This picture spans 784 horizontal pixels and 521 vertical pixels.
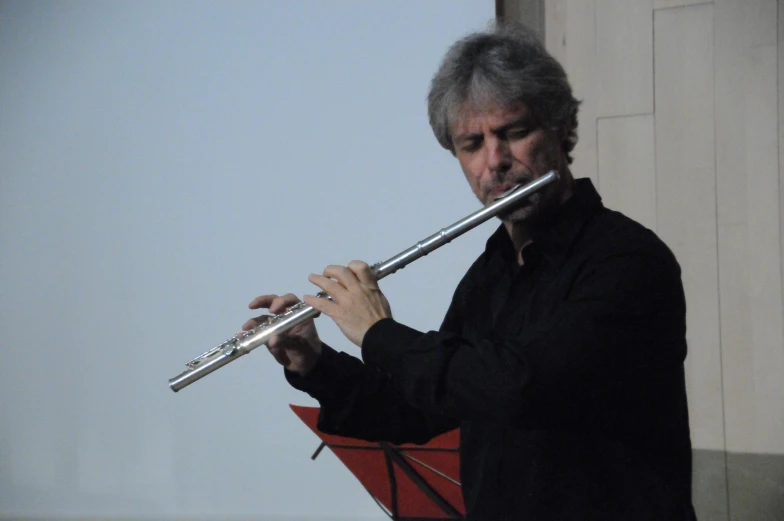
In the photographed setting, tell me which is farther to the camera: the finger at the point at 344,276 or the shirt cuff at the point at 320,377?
the shirt cuff at the point at 320,377

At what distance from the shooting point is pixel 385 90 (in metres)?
2.28

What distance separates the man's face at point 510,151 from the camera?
45.7 inches

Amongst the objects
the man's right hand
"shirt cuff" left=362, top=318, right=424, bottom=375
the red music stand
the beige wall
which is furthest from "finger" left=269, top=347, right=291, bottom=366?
the beige wall

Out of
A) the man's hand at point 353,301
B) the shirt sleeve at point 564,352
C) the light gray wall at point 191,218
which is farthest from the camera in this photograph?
the light gray wall at point 191,218

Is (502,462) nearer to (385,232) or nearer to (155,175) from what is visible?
(385,232)

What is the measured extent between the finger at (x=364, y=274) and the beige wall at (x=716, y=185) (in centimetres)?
108

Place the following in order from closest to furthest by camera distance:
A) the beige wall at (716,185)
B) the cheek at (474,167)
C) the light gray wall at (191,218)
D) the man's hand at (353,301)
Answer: the man's hand at (353,301) < the cheek at (474,167) < the beige wall at (716,185) < the light gray wall at (191,218)

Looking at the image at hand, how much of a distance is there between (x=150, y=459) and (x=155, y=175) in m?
0.81

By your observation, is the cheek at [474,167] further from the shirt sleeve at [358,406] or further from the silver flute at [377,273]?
the shirt sleeve at [358,406]

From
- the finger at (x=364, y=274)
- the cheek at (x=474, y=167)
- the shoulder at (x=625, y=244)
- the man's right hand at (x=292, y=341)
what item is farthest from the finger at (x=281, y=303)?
the shoulder at (x=625, y=244)

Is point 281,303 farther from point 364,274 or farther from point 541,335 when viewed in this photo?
point 541,335

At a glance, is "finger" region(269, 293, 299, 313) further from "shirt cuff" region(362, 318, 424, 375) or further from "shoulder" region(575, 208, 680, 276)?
"shoulder" region(575, 208, 680, 276)

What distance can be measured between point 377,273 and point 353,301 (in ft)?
0.42

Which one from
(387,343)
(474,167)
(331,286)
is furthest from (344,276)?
(474,167)
